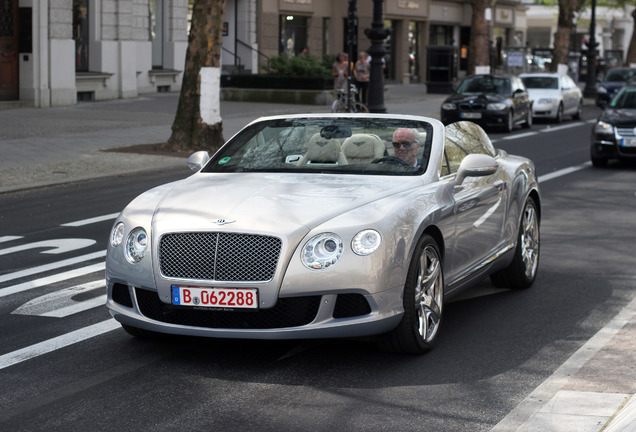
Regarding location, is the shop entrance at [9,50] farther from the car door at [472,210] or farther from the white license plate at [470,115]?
the car door at [472,210]

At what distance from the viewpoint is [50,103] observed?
32.1 meters

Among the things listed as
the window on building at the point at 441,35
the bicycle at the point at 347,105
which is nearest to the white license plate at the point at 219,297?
the bicycle at the point at 347,105

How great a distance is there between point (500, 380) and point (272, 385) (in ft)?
4.03

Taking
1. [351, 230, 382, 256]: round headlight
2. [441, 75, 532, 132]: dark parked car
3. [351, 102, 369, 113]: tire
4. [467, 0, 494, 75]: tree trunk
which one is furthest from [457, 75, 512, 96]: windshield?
[351, 230, 382, 256]: round headlight

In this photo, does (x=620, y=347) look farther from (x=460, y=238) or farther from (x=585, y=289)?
(x=585, y=289)

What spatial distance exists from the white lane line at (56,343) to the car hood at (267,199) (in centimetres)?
104

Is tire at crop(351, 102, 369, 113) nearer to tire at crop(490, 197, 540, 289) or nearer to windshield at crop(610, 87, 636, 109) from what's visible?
windshield at crop(610, 87, 636, 109)

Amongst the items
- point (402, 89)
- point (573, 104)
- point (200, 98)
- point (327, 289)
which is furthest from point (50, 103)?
point (327, 289)

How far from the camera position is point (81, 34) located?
1385 inches

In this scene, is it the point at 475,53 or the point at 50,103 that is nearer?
the point at 50,103

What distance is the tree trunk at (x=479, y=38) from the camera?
40.0m

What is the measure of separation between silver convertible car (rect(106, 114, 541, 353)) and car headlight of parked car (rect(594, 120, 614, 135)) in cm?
1204

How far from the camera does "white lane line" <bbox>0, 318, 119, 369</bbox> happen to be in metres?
6.51

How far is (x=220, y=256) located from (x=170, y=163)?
13490mm
